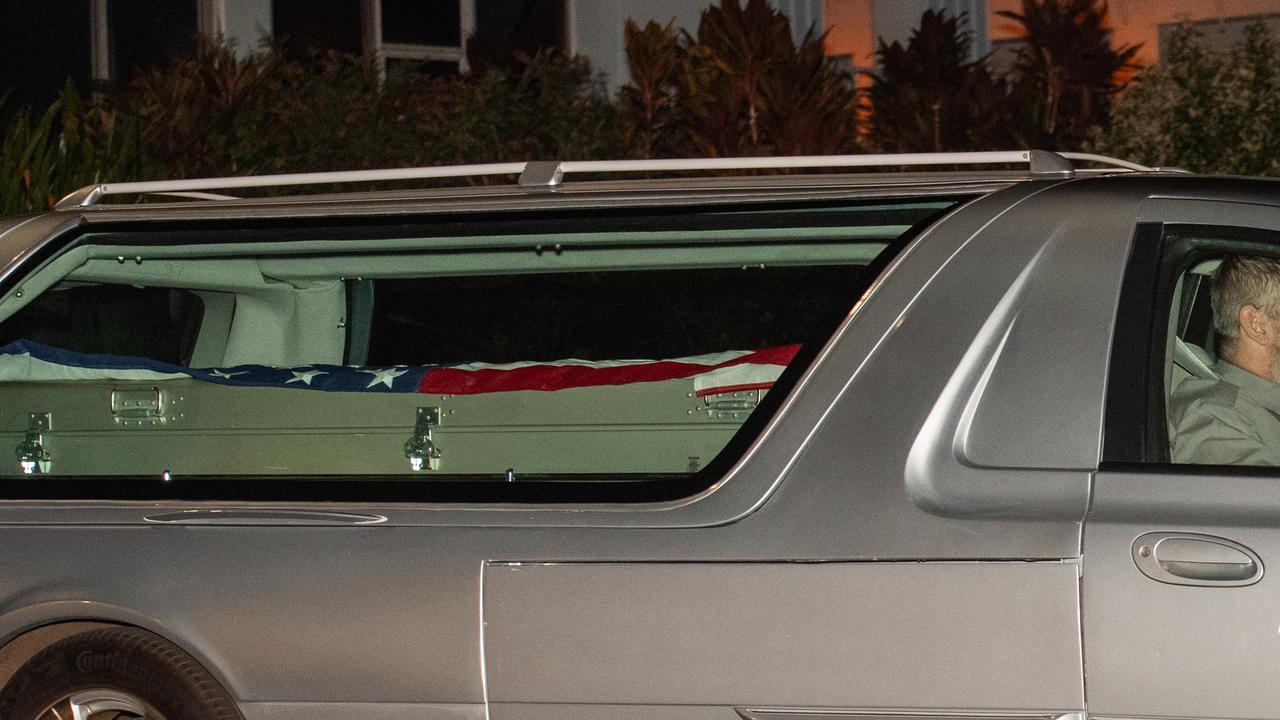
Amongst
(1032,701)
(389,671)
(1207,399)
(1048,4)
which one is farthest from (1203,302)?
(1048,4)

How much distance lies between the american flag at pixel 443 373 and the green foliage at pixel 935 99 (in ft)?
19.6

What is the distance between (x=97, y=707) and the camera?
3.00 metres

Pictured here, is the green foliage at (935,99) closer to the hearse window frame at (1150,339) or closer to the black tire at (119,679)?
the hearse window frame at (1150,339)

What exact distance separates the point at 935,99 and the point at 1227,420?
25.3 feet

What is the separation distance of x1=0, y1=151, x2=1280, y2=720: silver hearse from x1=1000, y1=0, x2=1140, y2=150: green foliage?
280 inches

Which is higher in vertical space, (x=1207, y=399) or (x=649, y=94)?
(x=649, y=94)

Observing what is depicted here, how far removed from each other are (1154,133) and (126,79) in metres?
6.88

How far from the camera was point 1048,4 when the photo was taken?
35.3ft

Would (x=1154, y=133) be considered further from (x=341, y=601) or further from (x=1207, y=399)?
(x=341, y=601)

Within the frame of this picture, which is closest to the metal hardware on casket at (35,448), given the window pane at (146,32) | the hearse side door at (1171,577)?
the hearse side door at (1171,577)

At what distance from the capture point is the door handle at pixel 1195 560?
2.38 metres

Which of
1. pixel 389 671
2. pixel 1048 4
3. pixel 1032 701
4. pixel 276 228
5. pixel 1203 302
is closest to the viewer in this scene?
pixel 1032 701

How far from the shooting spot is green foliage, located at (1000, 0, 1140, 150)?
10.2 meters

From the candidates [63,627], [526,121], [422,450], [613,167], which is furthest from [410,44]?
[63,627]
